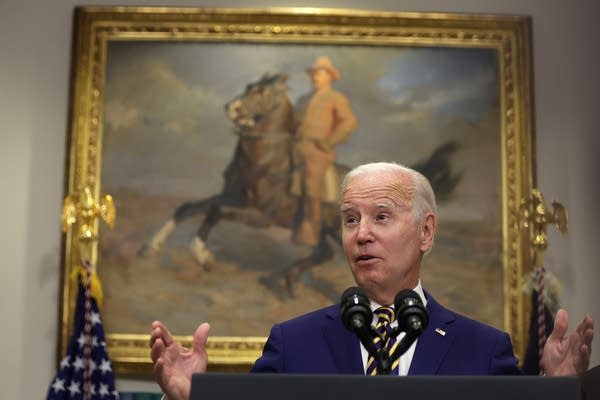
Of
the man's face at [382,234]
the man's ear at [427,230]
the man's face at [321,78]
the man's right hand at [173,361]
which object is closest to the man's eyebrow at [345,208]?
the man's face at [382,234]

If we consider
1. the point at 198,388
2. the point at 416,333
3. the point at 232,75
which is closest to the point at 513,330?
the point at 232,75

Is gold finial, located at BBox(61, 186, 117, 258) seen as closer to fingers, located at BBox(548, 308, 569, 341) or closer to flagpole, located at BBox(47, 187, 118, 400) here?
flagpole, located at BBox(47, 187, 118, 400)

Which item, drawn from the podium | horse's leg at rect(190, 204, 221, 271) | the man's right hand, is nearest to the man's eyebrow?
the man's right hand

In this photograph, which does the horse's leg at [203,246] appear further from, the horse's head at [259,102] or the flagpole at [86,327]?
the horse's head at [259,102]

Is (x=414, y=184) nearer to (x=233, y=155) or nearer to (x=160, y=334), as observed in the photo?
(x=160, y=334)

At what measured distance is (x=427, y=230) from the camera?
4.12 meters

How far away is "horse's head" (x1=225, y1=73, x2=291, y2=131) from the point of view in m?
7.59

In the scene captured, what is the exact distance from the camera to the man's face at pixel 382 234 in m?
3.83

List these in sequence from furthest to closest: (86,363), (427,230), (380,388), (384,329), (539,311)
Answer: (539,311) < (86,363) < (427,230) < (384,329) < (380,388)

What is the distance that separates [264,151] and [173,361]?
4297 mm

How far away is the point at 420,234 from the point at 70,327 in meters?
3.87

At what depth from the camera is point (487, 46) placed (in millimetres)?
7734

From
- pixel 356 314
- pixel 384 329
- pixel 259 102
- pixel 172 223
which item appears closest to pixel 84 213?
pixel 172 223

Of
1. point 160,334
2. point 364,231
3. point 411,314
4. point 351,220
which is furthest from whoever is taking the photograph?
point 351,220
